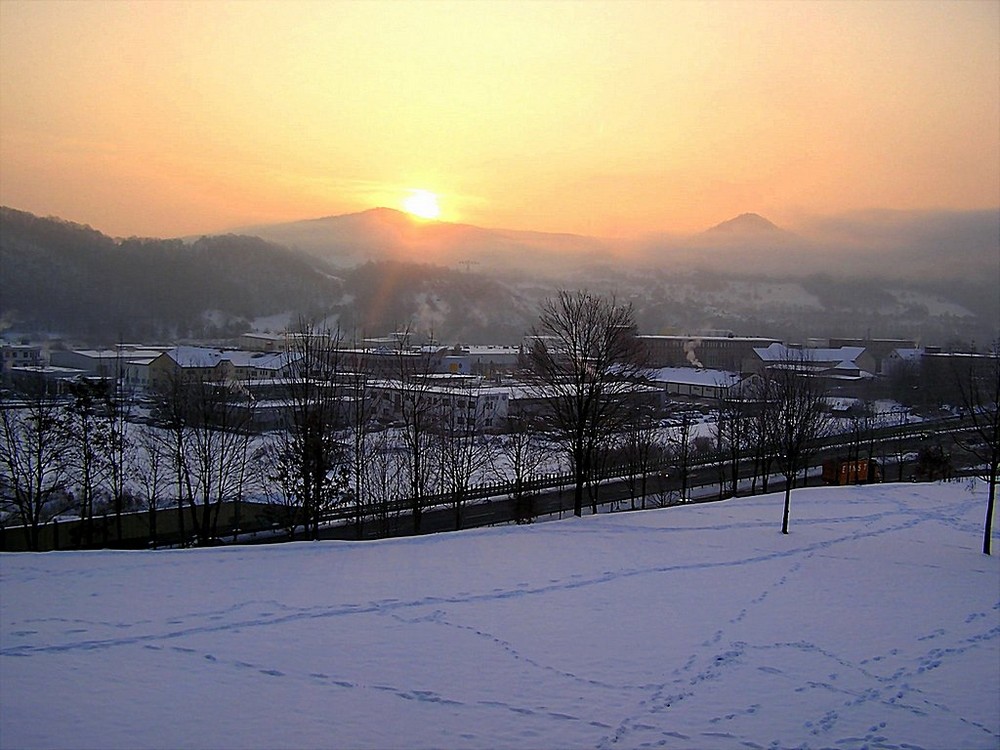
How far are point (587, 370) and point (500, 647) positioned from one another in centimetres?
966

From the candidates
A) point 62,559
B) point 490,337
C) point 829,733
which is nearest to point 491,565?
point 829,733

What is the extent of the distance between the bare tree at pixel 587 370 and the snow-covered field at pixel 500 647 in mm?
4422

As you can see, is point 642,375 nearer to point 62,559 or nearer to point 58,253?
point 62,559

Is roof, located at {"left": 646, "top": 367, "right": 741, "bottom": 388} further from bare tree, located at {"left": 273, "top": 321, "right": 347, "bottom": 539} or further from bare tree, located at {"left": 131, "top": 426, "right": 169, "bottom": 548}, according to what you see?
bare tree, located at {"left": 131, "top": 426, "right": 169, "bottom": 548}

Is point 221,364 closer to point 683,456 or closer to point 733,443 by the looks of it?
point 683,456

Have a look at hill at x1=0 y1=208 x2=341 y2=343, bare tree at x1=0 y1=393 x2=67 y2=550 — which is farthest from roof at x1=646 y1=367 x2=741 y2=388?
hill at x1=0 y1=208 x2=341 y2=343

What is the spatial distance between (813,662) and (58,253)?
259ft

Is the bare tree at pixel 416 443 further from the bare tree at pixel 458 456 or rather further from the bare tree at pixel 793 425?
the bare tree at pixel 793 425

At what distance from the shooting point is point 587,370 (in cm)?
1623

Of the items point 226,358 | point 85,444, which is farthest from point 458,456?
point 226,358

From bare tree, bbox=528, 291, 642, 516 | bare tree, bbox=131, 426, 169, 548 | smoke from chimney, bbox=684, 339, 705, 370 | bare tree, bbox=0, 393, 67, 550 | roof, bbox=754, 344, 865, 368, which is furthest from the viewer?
smoke from chimney, bbox=684, 339, 705, 370

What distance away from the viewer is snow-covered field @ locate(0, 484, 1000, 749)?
571 cm

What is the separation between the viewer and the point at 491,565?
10680 mm

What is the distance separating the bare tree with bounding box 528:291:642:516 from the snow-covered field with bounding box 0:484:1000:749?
442cm
